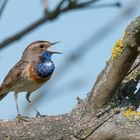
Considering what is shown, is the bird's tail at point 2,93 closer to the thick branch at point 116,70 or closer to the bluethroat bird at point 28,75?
the bluethroat bird at point 28,75

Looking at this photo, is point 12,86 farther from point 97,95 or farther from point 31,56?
point 97,95

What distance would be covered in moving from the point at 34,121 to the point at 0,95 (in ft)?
9.43

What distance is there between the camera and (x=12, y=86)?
806 cm

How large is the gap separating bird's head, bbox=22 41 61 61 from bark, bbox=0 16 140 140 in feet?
9.74

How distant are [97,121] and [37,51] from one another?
3.60 m

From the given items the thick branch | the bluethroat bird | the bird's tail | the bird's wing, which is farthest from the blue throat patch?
the thick branch

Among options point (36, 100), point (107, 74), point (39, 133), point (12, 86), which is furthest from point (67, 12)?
point (12, 86)

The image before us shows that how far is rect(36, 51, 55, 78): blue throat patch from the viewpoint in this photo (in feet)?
26.6

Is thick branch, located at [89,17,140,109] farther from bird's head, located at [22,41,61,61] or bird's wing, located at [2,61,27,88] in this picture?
bird's head, located at [22,41,61,61]

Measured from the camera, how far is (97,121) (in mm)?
5043

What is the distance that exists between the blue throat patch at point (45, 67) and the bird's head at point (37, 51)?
2cm

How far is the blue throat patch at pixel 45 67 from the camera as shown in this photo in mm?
8117

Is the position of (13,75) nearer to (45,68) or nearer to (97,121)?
A: (45,68)

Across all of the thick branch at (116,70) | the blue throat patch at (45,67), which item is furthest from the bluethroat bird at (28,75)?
the thick branch at (116,70)
